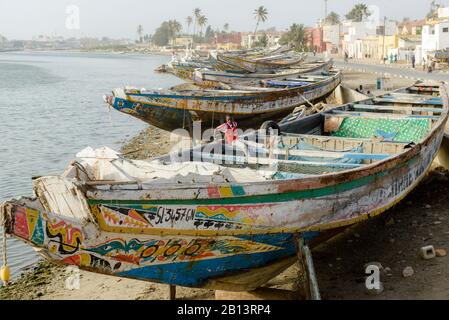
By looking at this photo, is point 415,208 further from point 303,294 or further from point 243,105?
point 243,105

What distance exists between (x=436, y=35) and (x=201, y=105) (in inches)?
1314

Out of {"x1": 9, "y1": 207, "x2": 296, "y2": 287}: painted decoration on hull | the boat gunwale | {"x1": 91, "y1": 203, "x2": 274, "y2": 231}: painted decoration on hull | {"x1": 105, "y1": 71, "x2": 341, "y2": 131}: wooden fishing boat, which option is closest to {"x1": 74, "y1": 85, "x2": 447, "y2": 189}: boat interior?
the boat gunwale

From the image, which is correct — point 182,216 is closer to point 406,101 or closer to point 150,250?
point 150,250

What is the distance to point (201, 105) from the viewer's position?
17.2 metres

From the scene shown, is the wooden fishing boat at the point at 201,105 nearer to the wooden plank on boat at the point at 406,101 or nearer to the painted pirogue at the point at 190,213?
the wooden plank on boat at the point at 406,101

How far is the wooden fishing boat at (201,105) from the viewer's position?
1667 centimetres

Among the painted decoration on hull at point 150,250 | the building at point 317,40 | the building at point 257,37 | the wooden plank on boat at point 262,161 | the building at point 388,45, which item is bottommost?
the painted decoration on hull at point 150,250

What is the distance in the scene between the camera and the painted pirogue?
5500 millimetres

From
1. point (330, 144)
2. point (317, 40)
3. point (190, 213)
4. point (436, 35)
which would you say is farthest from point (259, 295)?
point (317, 40)

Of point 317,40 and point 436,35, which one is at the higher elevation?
point 317,40

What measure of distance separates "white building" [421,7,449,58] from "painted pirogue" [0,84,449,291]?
129 ft

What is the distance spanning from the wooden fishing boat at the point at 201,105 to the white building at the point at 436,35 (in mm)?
28112

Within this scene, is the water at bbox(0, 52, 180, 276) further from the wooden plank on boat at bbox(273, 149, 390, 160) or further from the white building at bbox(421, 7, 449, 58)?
the white building at bbox(421, 7, 449, 58)

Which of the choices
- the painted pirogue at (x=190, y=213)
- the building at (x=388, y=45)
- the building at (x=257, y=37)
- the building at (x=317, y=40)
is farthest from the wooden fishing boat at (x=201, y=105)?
the building at (x=257, y=37)
